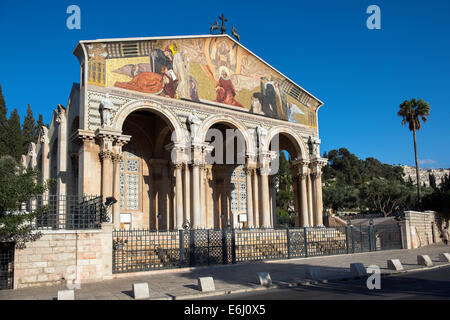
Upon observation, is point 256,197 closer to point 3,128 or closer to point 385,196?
point 3,128

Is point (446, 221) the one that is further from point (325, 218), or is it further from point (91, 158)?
point (91, 158)

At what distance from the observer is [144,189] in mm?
26719

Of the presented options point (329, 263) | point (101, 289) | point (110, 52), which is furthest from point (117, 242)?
point (110, 52)

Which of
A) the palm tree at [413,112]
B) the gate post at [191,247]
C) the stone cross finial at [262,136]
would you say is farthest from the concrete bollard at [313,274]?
the palm tree at [413,112]

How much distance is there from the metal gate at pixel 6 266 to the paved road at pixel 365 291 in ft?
22.1

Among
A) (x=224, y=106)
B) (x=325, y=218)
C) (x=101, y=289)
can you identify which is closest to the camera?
(x=101, y=289)

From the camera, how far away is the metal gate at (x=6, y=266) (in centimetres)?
1277

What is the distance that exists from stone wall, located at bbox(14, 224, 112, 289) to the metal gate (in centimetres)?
25

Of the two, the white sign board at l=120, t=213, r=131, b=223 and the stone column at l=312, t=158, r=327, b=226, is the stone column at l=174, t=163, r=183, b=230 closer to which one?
the white sign board at l=120, t=213, r=131, b=223

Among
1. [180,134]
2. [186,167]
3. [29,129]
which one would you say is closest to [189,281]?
[186,167]

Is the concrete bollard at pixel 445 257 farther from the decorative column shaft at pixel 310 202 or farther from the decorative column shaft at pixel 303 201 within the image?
the decorative column shaft at pixel 310 202

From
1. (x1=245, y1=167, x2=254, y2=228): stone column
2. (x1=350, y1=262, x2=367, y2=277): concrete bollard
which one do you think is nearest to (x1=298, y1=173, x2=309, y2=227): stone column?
(x1=245, y1=167, x2=254, y2=228): stone column

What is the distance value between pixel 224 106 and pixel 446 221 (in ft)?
70.1

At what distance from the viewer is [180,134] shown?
23.6 metres
